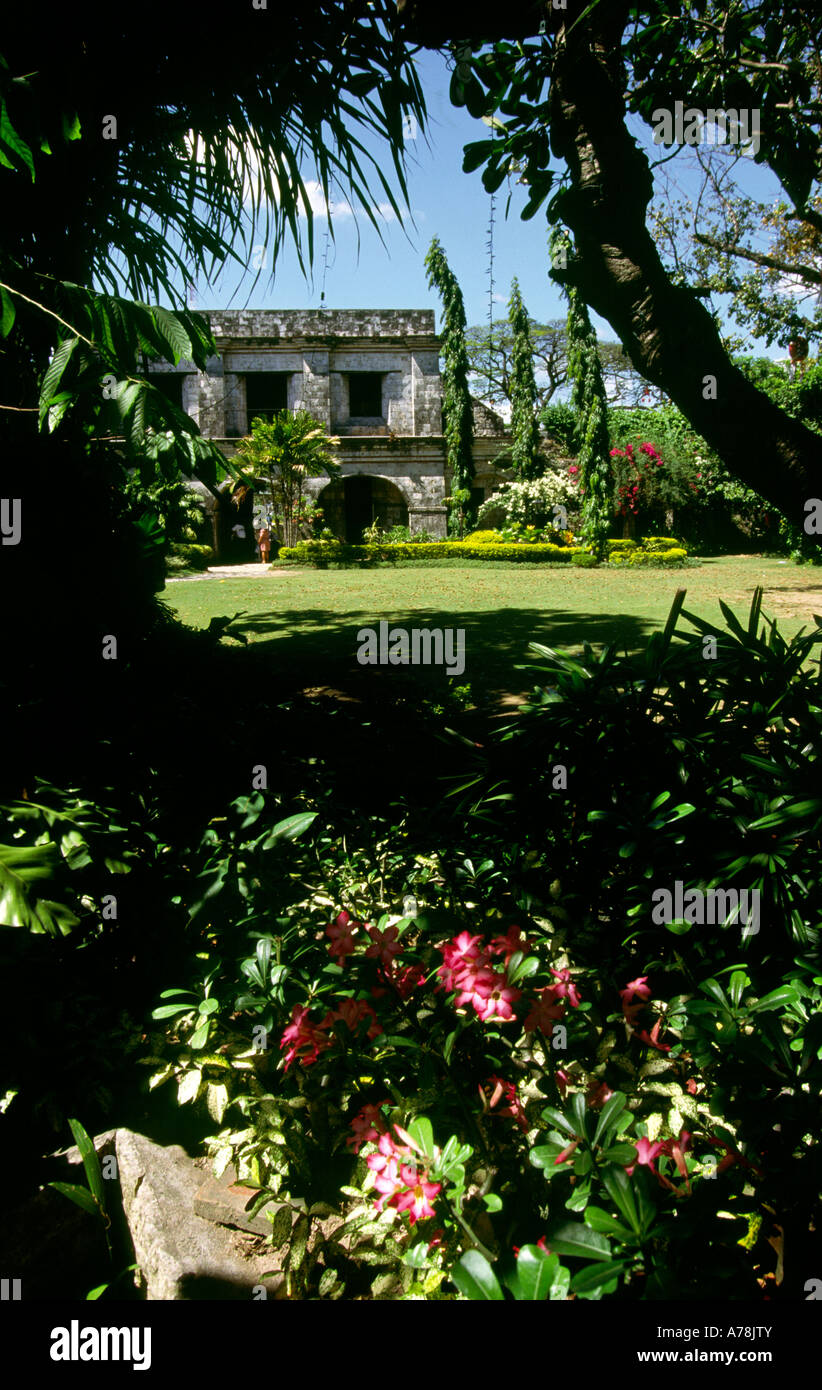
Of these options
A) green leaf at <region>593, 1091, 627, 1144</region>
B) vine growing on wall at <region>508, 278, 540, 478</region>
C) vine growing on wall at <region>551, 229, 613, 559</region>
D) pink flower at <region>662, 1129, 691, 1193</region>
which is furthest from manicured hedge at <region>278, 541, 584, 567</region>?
green leaf at <region>593, 1091, 627, 1144</region>

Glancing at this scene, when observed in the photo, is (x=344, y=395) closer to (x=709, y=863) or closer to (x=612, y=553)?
(x=612, y=553)

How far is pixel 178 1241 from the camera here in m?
1.56

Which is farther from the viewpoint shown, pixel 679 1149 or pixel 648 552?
pixel 648 552

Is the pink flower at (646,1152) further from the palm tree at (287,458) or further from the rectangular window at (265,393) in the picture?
the rectangular window at (265,393)

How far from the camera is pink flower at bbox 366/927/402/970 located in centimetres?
170

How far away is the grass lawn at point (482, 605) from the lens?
8016 millimetres

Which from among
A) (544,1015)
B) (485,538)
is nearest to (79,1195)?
(544,1015)

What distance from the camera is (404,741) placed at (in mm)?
4004

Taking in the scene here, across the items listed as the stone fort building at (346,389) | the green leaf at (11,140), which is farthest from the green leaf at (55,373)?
the stone fort building at (346,389)

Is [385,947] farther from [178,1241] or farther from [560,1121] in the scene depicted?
[178,1241]

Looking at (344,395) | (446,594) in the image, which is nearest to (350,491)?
(344,395)

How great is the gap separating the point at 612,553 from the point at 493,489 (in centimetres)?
806

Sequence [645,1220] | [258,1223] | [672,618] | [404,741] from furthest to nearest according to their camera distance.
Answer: [404,741]
[672,618]
[258,1223]
[645,1220]

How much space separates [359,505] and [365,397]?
406 cm
